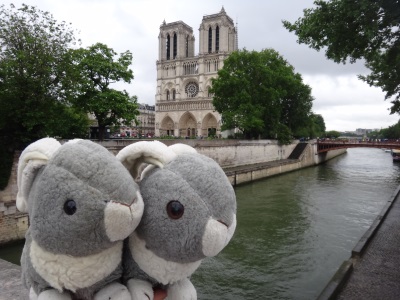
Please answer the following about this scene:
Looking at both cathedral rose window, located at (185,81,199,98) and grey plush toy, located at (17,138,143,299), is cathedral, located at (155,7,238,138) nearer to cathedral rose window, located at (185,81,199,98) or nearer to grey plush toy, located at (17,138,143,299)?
cathedral rose window, located at (185,81,199,98)

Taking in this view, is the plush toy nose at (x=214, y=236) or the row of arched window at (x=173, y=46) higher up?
the row of arched window at (x=173, y=46)

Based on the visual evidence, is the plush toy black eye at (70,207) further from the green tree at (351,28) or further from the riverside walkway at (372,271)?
the green tree at (351,28)

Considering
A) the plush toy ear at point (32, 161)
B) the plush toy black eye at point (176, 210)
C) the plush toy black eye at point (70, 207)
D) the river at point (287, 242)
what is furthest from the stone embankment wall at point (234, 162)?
the plush toy black eye at point (176, 210)

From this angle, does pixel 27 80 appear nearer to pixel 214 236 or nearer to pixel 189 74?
pixel 214 236

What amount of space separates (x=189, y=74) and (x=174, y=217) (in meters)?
59.0

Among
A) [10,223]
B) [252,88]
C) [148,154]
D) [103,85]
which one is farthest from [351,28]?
[252,88]

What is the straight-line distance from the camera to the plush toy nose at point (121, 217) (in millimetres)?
2049

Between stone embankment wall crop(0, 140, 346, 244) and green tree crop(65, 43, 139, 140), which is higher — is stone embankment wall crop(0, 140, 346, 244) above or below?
below

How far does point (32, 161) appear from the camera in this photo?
227cm

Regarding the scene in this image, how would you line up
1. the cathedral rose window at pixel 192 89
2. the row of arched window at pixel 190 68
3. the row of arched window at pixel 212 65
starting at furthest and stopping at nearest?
1. the row of arched window at pixel 190 68
2. the cathedral rose window at pixel 192 89
3. the row of arched window at pixel 212 65

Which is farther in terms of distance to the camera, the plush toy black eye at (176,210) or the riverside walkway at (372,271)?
the riverside walkway at (372,271)

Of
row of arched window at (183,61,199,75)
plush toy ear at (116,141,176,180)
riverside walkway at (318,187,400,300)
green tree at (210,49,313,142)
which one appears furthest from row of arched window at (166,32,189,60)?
plush toy ear at (116,141,176,180)

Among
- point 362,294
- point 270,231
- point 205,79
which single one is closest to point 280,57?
point 205,79

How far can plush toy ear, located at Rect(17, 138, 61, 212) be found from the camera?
2271 millimetres
